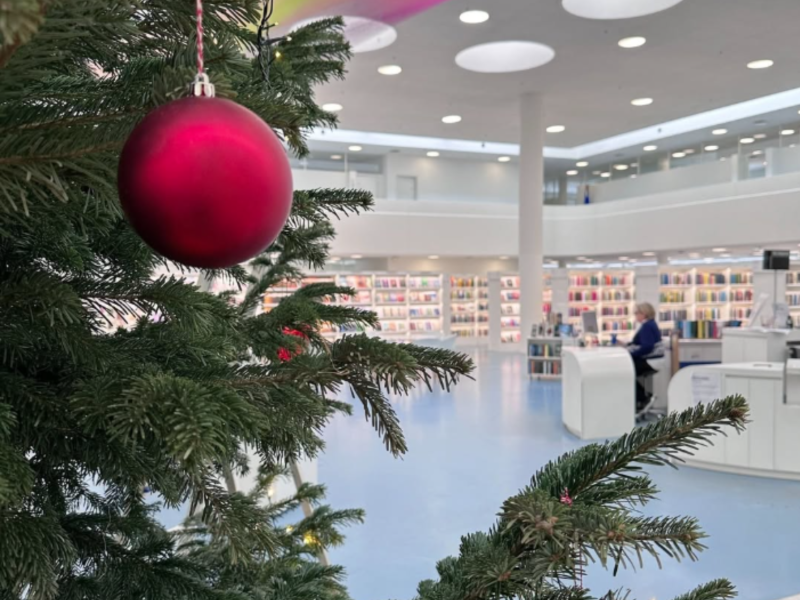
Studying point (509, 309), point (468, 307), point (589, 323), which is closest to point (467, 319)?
point (468, 307)

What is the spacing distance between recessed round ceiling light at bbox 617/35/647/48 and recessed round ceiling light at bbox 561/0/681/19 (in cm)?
122

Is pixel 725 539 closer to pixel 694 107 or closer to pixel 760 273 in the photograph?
pixel 760 273

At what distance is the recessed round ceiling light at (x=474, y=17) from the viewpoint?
9977mm

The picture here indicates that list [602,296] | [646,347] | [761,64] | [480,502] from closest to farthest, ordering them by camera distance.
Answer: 1. [480,502]
2. [646,347]
3. [761,64]
4. [602,296]

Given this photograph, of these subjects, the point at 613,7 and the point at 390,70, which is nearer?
the point at 613,7

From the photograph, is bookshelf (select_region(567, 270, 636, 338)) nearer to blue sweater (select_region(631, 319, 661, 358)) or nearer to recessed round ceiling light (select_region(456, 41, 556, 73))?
recessed round ceiling light (select_region(456, 41, 556, 73))

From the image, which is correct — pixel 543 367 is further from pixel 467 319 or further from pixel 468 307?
pixel 468 307

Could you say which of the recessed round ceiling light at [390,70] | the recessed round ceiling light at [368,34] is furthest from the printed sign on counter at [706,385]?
the recessed round ceiling light at [390,70]

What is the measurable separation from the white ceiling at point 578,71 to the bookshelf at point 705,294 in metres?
4.07

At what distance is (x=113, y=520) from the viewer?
3.15ft

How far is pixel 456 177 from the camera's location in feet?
72.2

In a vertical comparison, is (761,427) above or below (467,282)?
below

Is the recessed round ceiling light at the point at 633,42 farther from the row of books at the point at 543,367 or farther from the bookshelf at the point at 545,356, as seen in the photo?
the row of books at the point at 543,367

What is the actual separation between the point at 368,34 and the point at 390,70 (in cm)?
201
